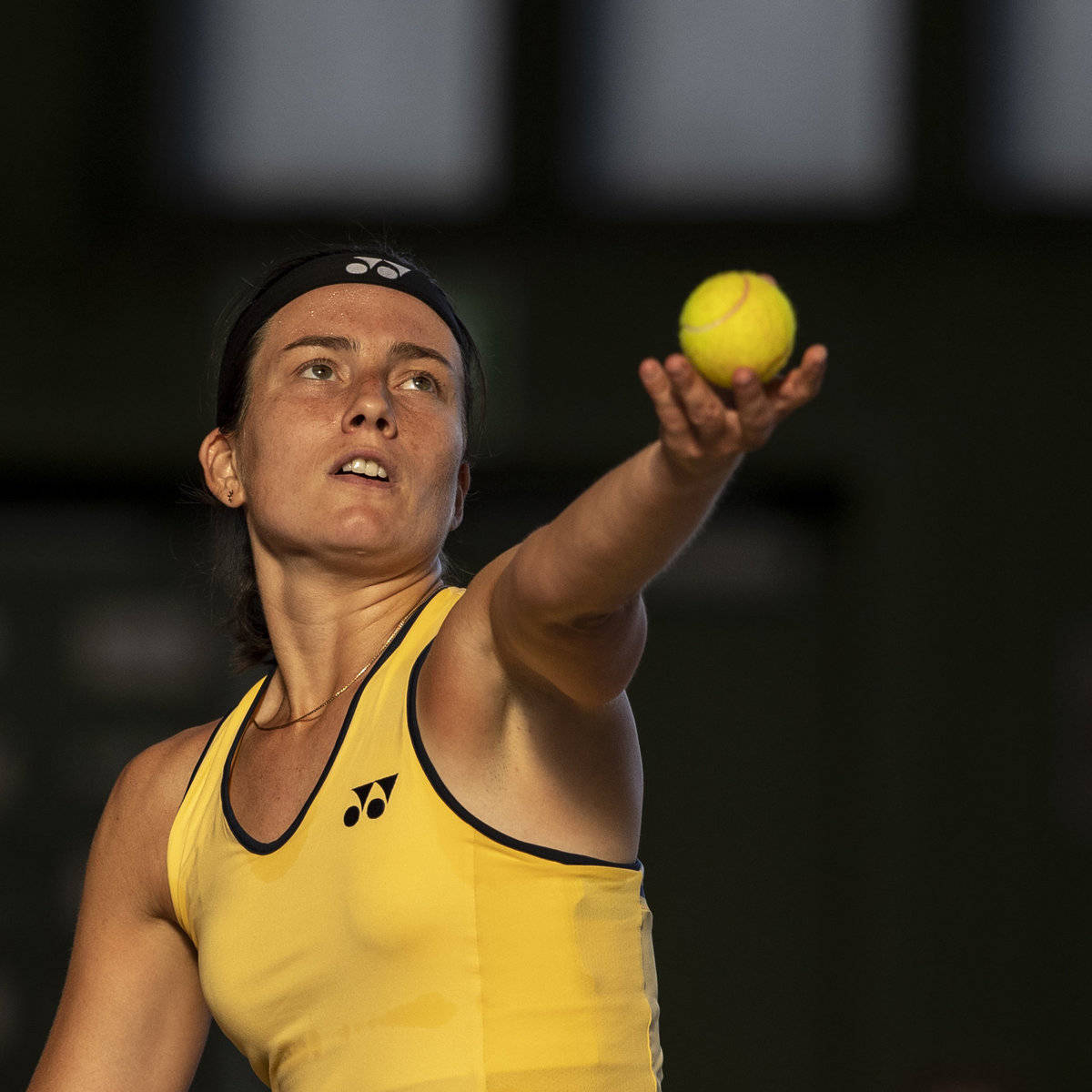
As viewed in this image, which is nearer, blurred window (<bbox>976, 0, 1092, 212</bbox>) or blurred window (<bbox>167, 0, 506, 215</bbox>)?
blurred window (<bbox>976, 0, 1092, 212</bbox>)

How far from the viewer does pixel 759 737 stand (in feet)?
14.9

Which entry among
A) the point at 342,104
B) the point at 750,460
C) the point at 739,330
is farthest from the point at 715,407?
the point at 342,104

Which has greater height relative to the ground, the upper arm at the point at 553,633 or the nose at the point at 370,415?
the nose at the point at 370,415

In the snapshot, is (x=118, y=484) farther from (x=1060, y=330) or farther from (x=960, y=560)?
(x=1060, y=330)

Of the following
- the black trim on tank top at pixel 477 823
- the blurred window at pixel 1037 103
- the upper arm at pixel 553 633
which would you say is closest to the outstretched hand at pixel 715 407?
the upper arm at pixel 553 633

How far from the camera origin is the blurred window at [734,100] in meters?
4.74

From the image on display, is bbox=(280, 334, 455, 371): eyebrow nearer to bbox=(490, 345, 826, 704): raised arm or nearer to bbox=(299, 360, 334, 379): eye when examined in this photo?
bbox=(299, 360, 334, 379): eye

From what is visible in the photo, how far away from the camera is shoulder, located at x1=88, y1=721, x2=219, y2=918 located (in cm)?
196

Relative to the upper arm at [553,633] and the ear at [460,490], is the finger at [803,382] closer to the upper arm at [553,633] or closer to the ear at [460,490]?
the upper arm at [553,633]

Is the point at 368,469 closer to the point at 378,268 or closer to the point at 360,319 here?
the point at 360,319

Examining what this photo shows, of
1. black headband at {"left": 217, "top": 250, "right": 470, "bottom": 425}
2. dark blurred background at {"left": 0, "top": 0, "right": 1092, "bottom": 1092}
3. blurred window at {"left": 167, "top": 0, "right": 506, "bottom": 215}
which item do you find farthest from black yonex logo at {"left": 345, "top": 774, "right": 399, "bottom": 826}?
blurred window at {"left": 167, "top": 0, "right": 506, "bottom": 215}

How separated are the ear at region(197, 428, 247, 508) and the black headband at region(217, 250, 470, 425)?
A: 1.2 inches

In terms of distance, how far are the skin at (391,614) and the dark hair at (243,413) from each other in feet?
0.14

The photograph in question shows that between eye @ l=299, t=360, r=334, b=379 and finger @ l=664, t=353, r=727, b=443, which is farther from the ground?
finger @ l=664, t=353, r=727, b=443
